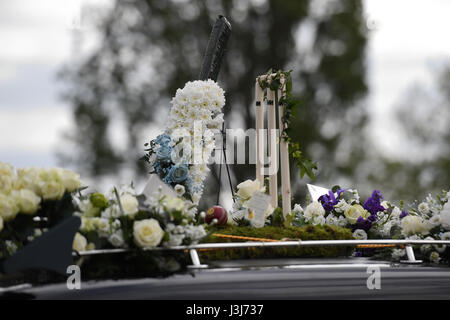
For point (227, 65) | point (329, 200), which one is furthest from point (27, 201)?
point (227, 65)

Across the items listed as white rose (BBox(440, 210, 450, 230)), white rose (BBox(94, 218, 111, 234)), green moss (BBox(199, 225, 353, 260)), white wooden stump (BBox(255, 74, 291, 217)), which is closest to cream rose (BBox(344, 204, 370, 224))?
white wooden stump (BBox(255, 74, 291, 217))

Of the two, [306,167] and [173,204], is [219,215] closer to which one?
[306,167]

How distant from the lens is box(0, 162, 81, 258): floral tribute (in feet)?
8.71

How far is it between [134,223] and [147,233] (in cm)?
9

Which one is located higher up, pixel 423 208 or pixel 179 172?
pixel 179 172

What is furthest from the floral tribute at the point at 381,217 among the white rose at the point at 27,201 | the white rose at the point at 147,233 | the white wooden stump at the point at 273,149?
the white rose at the point at 27,201

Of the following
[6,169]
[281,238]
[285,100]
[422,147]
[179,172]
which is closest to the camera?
[6,169]

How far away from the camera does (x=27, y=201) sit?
2654 millimetres

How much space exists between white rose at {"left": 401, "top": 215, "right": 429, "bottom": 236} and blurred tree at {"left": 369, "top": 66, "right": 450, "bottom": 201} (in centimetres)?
1411

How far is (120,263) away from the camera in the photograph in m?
2.57

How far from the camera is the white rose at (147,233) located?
8.36ft

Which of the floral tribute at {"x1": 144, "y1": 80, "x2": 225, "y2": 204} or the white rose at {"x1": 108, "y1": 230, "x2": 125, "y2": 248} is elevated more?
the floral tribute at {"x1": 144, "y1": 80, "x2": 225, "y2": 204}

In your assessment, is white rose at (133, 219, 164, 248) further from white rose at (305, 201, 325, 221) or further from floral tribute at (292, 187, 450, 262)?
white rose at (305, 201, 325, 221)
